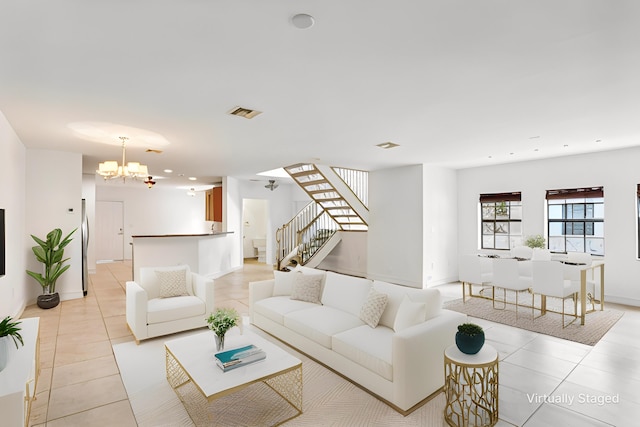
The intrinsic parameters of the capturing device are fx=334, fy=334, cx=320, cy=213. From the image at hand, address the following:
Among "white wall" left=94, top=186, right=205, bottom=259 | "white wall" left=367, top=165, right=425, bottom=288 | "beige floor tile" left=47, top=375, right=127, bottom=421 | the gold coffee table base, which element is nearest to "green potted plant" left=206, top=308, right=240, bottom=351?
the gold coffee table base

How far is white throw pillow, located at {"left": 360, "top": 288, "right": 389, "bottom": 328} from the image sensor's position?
10.8 ft

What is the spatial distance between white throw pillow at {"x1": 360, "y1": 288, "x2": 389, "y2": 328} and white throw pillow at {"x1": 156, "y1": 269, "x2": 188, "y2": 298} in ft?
8.57

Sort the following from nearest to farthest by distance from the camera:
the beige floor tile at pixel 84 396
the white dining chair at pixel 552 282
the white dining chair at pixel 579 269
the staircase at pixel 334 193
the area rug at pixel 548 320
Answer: the beige floor tile at pixel 84 396
the area rug at pixel 548 320
the white dining chair at pixel 552 282
the white dining chair at pixel 579 269
the staircase at pixel 334 193

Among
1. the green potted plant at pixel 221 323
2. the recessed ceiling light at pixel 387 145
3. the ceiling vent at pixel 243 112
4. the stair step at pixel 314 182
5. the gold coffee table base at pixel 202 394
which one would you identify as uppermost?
the ceiling vent at pixel 243 112

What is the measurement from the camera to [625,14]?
6.38 ft

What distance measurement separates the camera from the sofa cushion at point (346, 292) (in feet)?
12.2

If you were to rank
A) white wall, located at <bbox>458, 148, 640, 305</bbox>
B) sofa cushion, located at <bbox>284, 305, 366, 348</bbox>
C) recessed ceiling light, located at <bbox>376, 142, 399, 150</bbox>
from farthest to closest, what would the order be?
1. white wall, located at <bbox>458, 148, 640, 305</bbox>
2. recessed ceiling light, located at <bbox>376, 142, 399, 150</bbox>
3. sofa cushion, located at <bbox>284, 305, 366, 348</bbox>

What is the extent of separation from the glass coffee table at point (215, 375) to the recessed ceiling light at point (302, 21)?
2.36 metres

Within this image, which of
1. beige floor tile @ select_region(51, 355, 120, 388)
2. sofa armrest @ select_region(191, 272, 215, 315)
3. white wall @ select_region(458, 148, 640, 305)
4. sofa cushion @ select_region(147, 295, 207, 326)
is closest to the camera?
beige floor tile @ select_region(51, 355, 120, 388)

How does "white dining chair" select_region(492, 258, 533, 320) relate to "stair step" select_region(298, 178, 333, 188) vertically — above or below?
below

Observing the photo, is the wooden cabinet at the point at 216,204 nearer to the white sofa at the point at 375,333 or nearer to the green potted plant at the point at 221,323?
the white sofa at the point at 375,333

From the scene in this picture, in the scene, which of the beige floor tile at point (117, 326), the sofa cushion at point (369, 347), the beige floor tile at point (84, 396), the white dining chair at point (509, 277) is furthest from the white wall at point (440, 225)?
the beige floor tile at point (84, 396)

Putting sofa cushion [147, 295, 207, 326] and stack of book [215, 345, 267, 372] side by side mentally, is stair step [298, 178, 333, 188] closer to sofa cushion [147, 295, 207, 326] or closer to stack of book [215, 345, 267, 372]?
sofa cushion [147, 295, 207, 326]

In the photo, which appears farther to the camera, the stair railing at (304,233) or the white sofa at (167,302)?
the stair railing at (304,233)
